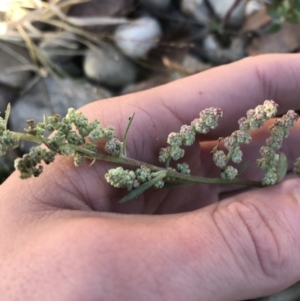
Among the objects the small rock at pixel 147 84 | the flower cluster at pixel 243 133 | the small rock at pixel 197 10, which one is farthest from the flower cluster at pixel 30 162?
the small rock at pixel 197 10

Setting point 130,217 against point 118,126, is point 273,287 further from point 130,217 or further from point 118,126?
point 118,126

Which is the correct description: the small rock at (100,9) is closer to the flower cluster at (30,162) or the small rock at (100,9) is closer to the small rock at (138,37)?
the small rock at (138,37)

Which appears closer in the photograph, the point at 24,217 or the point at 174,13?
the point at 24,217

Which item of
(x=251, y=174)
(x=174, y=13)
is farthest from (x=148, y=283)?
(x=174, y=13)

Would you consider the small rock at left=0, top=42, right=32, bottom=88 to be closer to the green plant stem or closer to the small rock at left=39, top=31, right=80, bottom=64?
the small rock at left=39, top=31, right=80, bottom=64

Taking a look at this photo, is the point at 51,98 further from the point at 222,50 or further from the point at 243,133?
the point at 243,133

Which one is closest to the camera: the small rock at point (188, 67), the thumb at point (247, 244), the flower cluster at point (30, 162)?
the flower cluster at point (30, 162)

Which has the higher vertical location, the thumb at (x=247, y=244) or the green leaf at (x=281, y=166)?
the green leaf at (x=281, y=166)
